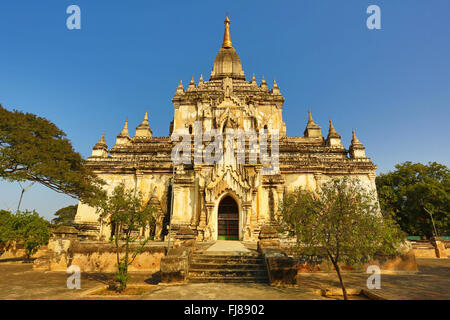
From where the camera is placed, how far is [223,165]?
20.7 metres

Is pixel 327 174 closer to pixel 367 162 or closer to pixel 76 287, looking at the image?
pixel 367 162

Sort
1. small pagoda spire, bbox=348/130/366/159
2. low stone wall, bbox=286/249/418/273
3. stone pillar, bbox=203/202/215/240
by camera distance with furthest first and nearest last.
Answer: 1. small pagoda spire, bbox=348/130/366/159
2. stone pillar, bbox=203/202/215/240
3. low stone wall, bbox=286/249/418/273

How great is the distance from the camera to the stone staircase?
376 inches

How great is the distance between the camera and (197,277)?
958cm

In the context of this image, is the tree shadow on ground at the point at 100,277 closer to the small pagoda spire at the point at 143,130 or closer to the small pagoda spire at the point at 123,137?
the small pagoda spire at the point at 123,137

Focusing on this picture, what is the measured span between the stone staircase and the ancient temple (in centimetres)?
669

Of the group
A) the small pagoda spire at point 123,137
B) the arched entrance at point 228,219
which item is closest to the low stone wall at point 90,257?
the arched entrance at point 228,219

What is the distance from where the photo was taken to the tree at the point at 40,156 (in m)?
14.7

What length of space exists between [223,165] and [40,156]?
490 inches

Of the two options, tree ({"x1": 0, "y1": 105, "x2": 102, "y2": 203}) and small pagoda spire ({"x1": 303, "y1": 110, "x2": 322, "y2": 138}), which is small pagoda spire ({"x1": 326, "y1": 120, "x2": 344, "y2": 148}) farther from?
tree ({"x1": 0, "y1": 105, "x2": 102, "y2": 203})

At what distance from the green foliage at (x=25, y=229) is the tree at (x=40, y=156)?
341 centimetres

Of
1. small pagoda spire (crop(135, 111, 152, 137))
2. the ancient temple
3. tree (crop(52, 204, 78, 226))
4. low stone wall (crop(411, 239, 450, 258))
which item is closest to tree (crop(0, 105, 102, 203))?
the ancient temple

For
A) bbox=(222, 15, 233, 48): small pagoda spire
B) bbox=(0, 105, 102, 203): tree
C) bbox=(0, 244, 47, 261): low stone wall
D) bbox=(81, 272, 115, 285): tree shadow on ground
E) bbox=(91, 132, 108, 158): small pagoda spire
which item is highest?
bbox=(222, 15, 233, 48): small pagoda spire

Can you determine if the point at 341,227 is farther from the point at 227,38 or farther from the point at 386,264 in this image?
the point at 227,38
